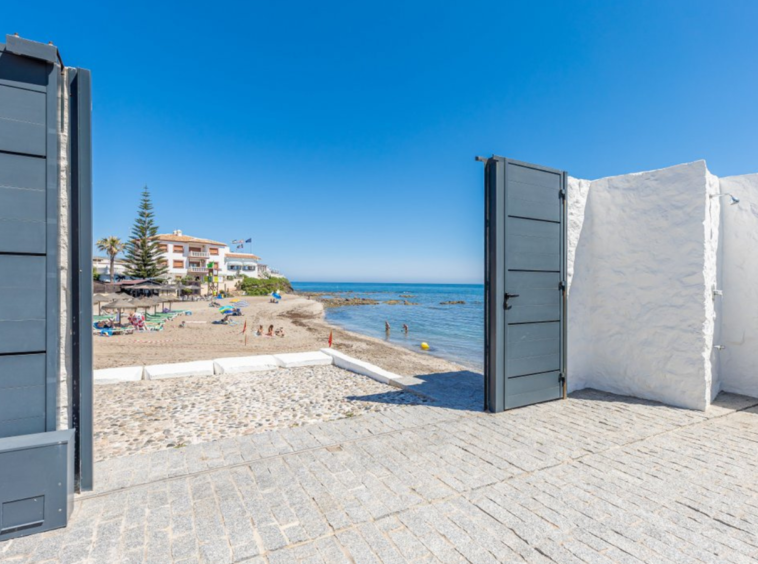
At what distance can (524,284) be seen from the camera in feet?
15.6

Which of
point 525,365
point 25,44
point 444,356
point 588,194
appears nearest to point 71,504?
point 25,44

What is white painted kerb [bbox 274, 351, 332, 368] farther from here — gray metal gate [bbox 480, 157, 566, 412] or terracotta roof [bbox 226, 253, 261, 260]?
terracotta roof [bbox 226, 253, 261, 260]

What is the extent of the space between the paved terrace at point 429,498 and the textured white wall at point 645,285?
3.38 ft

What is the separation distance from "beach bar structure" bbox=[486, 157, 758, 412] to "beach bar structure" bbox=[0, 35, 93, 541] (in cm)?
412

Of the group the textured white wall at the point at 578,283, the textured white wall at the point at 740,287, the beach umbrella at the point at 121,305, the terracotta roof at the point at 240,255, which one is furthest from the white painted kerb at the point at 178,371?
the terracotta roof at the point at 240,255

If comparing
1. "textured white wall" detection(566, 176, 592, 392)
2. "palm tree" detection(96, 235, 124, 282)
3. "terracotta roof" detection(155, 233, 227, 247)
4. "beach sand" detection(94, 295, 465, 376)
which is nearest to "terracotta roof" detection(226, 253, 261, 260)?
"terracotta roof" detection(155, 233, 227, 247)

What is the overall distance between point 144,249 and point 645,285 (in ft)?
138

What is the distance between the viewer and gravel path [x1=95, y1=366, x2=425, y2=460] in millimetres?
3846

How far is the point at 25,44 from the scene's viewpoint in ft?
7.55

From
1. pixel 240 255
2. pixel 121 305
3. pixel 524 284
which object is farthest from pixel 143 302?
pixel 240 255

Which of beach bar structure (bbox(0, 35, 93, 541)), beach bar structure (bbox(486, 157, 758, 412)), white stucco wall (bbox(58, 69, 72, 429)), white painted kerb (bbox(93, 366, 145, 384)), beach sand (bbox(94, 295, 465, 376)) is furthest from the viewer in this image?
beach sand (bbox(94, 295, 465, 376))

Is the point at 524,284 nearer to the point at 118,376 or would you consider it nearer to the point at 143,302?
the point at 118,376

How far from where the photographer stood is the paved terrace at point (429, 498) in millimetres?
2127

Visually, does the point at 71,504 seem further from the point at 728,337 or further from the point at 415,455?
the point at 728,337
